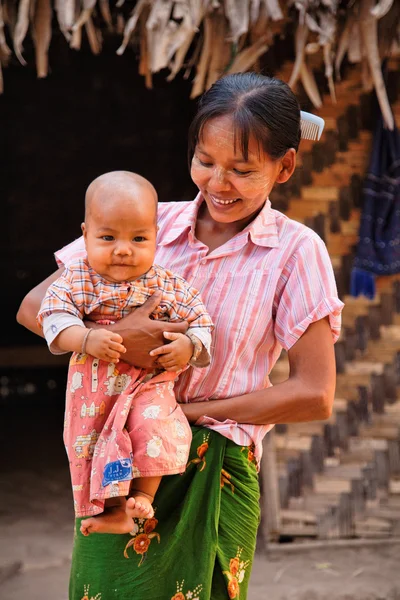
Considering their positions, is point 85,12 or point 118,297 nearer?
point 118,297

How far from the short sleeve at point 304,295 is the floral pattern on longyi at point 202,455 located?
0.28 metres

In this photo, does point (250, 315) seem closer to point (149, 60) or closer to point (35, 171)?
point (149, 60)

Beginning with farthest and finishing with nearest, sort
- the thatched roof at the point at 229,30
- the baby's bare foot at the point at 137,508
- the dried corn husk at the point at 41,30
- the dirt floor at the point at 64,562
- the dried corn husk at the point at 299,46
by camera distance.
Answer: the dirt floor at the point at 64,562 < the dried corn husk at the point at 41,30 < the dried corn husk at the point at 299,46 < the thatched roof at the point at 229,30 < the baby's bare foot at the point at 137,508

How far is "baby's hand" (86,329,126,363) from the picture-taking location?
1857 mm

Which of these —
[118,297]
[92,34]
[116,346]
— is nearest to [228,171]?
[118,297]

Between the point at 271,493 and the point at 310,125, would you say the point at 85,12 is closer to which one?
the point at 310,125

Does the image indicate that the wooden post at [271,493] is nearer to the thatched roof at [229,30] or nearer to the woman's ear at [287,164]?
the thatched roof at [229,30]

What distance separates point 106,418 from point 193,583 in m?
0.45

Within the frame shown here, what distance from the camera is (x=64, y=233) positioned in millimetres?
9008

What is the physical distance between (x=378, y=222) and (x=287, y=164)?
114 inches

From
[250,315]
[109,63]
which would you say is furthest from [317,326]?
[109,63]

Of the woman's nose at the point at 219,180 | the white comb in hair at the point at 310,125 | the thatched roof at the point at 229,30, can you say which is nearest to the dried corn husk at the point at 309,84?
the thatched roof at the point at 229,30

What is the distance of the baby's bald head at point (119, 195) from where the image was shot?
192cm

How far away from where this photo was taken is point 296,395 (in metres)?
2.03
